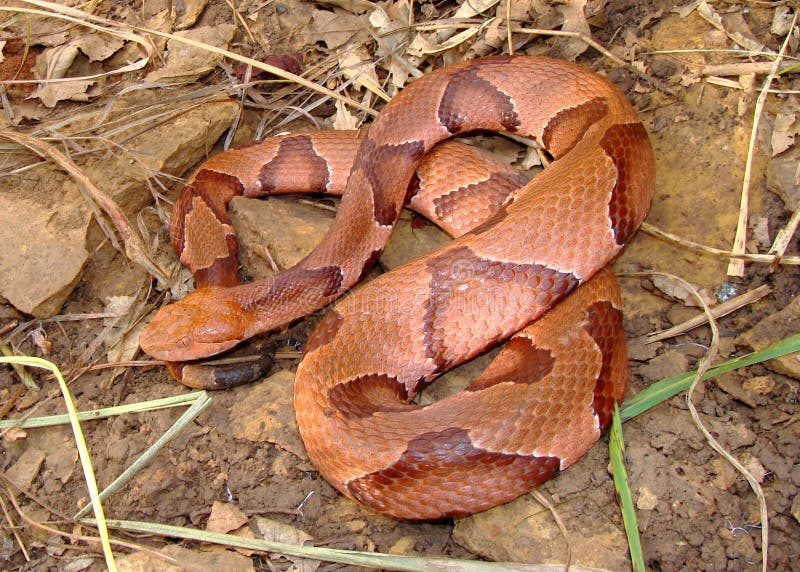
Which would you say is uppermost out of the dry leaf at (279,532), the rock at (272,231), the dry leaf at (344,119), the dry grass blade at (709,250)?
the dry leaf at (344,119)

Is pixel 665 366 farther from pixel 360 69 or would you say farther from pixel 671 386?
pixel 360 69

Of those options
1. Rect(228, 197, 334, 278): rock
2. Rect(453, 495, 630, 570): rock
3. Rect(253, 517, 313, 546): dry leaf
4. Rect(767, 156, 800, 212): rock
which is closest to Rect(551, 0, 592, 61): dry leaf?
Rect(767, 156, 800, 212): rock

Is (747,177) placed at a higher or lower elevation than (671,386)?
higher

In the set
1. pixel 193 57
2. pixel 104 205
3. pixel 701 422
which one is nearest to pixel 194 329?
pixel 104 205

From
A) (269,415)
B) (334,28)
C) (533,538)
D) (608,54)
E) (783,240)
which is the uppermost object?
(334,28)

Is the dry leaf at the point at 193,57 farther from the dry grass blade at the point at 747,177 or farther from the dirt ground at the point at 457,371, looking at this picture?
the dry grass blade at the point at 747,177

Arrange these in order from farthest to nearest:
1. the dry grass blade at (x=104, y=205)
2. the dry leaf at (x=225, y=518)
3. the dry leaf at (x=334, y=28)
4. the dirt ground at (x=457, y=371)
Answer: the dry leaf at (x=334, y=28)
the dry grass blade at (x=104, y=205)
the dry leaf at (x=225, y=518)
the dirt ground at (x=457, y=371)

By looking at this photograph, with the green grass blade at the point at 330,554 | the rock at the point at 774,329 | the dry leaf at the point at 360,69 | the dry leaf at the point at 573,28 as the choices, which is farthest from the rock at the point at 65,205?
the rock at the point at 774,329
